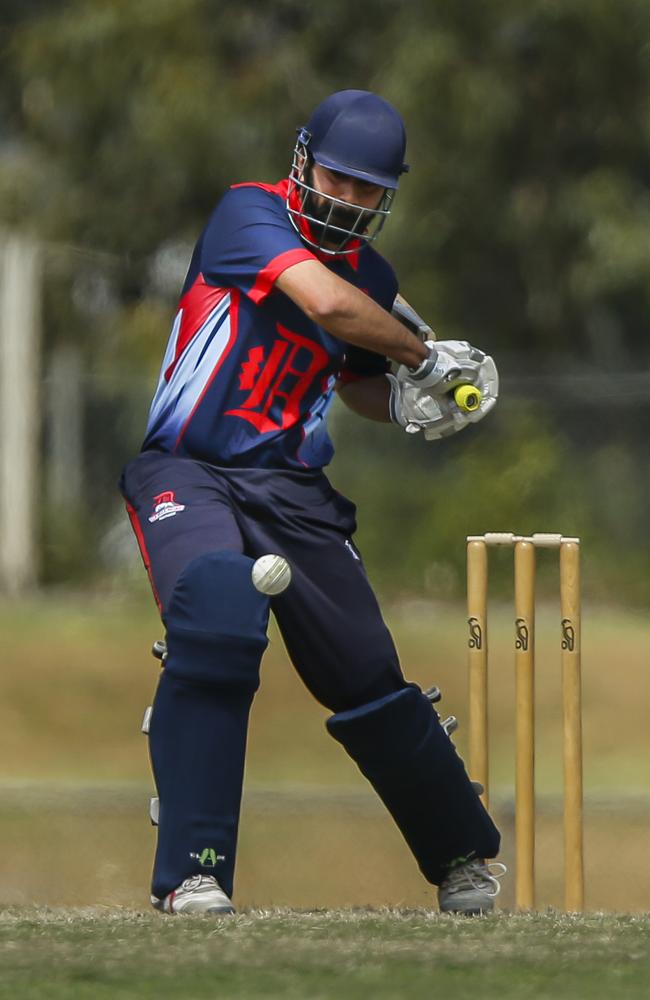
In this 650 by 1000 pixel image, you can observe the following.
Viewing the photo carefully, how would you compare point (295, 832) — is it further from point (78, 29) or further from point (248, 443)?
point (78, 29)

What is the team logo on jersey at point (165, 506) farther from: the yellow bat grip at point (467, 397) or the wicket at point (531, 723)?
the wicket at point (531, 723)

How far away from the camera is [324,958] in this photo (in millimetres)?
2652

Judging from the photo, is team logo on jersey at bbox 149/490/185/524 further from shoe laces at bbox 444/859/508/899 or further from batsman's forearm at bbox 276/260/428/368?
shoe laces at bbox 444/859/508/899

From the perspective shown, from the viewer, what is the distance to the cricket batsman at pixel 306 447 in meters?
3.32

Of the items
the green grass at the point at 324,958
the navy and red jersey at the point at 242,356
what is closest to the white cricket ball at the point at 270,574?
the navy and red jersey at the point at 242,356

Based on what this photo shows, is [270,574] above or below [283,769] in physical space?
above

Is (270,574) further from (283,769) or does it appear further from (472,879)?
(283,769)

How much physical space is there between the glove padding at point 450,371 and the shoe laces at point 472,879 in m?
0.79

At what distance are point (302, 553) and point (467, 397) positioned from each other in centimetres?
39

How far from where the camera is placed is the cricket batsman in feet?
10.9

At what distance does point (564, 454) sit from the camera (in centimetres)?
1138

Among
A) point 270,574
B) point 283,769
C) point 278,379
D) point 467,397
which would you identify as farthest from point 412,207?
point 270,574

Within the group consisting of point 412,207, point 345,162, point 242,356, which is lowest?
point 242,356

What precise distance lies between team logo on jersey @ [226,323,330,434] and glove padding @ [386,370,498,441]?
0.18 m
